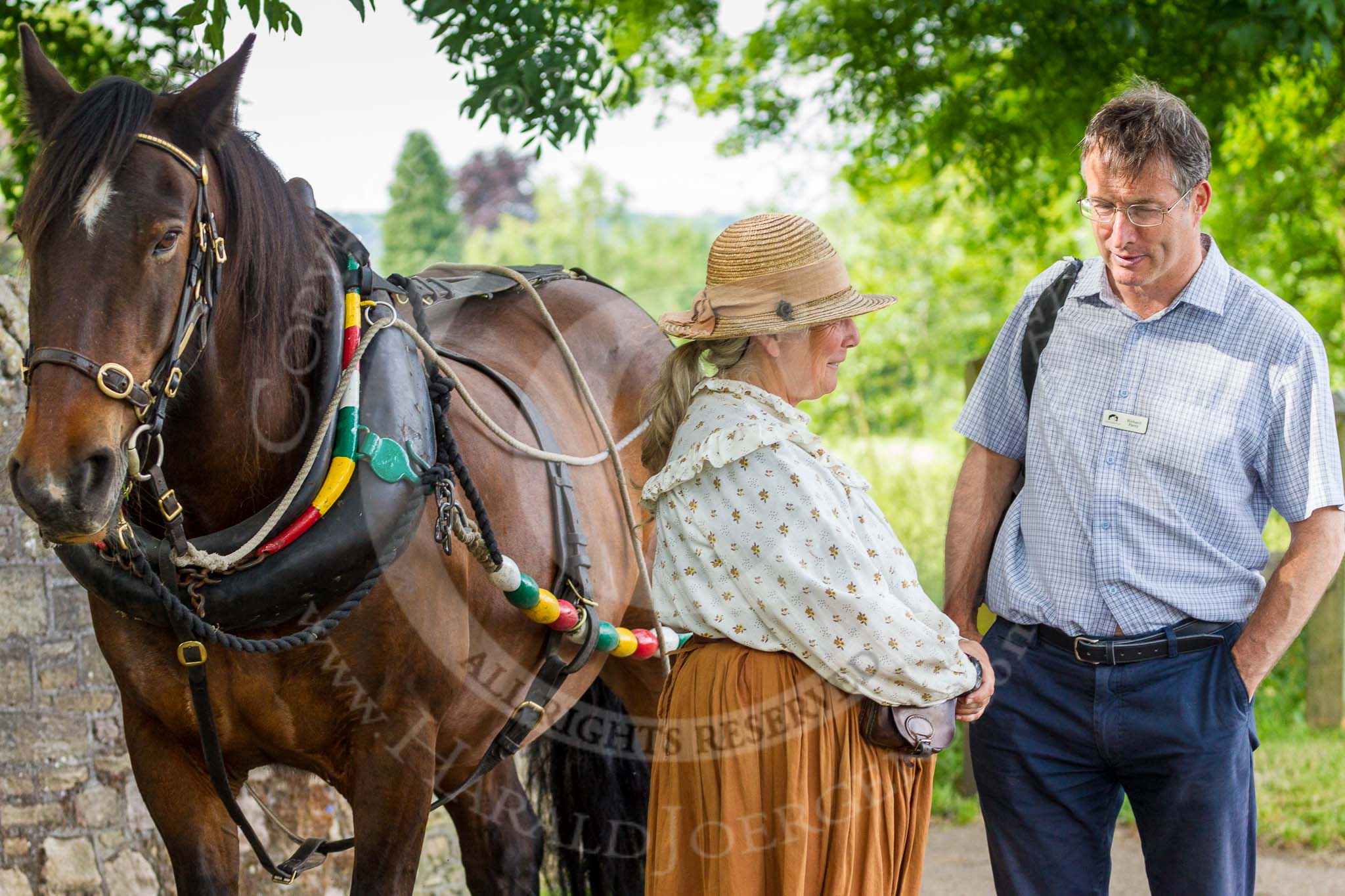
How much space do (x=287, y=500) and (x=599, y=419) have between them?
1.20 m

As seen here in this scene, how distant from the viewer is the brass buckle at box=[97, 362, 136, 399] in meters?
1.65

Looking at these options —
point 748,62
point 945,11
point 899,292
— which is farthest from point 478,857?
point 899,292

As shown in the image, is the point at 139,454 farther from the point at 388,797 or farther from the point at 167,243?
the point at 388,797

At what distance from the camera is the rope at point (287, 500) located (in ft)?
6.45

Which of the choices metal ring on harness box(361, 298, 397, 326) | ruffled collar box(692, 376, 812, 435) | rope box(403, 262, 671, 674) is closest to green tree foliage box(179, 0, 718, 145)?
rope box(403, 262, 671, 674)

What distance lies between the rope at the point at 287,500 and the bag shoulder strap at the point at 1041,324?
127 centimetres

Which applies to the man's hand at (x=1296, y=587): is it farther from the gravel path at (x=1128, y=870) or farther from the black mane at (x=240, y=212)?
the gravel path at (x=1128, y=870)

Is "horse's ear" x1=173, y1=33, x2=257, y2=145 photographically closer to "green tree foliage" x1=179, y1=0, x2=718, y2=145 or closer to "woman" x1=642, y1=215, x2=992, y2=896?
"woman" x1=642, y1=215, x2=992, y2=896

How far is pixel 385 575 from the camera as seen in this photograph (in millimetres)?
2166

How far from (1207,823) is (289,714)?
1.65 metres

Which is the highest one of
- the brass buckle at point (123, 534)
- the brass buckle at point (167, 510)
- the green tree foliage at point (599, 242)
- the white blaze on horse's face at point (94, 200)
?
the green tree foliage at point (599, 242)

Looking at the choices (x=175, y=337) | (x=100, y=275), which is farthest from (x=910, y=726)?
(x=100, y=275)

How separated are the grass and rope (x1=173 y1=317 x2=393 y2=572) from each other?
3514 mm

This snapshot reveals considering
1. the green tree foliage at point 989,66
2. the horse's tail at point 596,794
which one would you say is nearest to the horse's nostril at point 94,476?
the horse's tail at point 596,794
